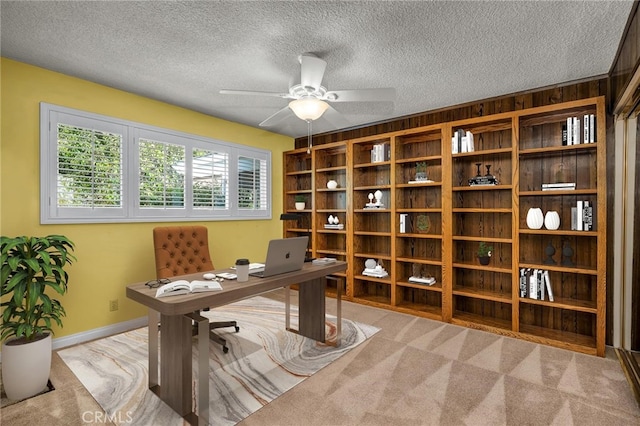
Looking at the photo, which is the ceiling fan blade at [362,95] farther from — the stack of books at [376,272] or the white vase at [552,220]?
the stack of books at [376,272]

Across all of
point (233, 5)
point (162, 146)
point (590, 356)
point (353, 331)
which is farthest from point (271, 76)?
point (590, 356)

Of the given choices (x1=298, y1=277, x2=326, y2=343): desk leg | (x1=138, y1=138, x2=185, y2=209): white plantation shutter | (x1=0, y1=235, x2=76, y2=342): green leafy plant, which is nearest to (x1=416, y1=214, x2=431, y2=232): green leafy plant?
(x1=298, y1=277, x2=326, y2=343): desk leg

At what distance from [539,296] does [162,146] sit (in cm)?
430

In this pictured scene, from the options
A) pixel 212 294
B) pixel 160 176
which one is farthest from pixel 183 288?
pixel 160 176

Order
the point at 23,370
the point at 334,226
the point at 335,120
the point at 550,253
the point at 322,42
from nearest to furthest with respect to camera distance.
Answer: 1. the point at 23,370
2. the point at 322,42
3. the point at 550,253
4. the point at 335,120
5. the point at 334,226

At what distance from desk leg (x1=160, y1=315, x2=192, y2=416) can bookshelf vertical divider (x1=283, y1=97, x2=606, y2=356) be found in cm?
272

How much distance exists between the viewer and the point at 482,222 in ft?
12.1

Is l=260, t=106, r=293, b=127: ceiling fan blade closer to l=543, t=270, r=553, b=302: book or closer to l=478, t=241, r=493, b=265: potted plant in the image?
l=478, t=241, r=493, b=265: potted plant

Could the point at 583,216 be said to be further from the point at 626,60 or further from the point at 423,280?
the point at 423,280

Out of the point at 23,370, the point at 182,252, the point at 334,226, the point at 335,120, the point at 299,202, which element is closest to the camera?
the point at 23,370

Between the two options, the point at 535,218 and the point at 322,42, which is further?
the point at 535,218

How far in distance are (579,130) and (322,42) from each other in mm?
2476

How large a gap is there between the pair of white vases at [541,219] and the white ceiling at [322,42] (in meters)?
1.25

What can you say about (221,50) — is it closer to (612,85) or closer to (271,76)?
(271,76)
